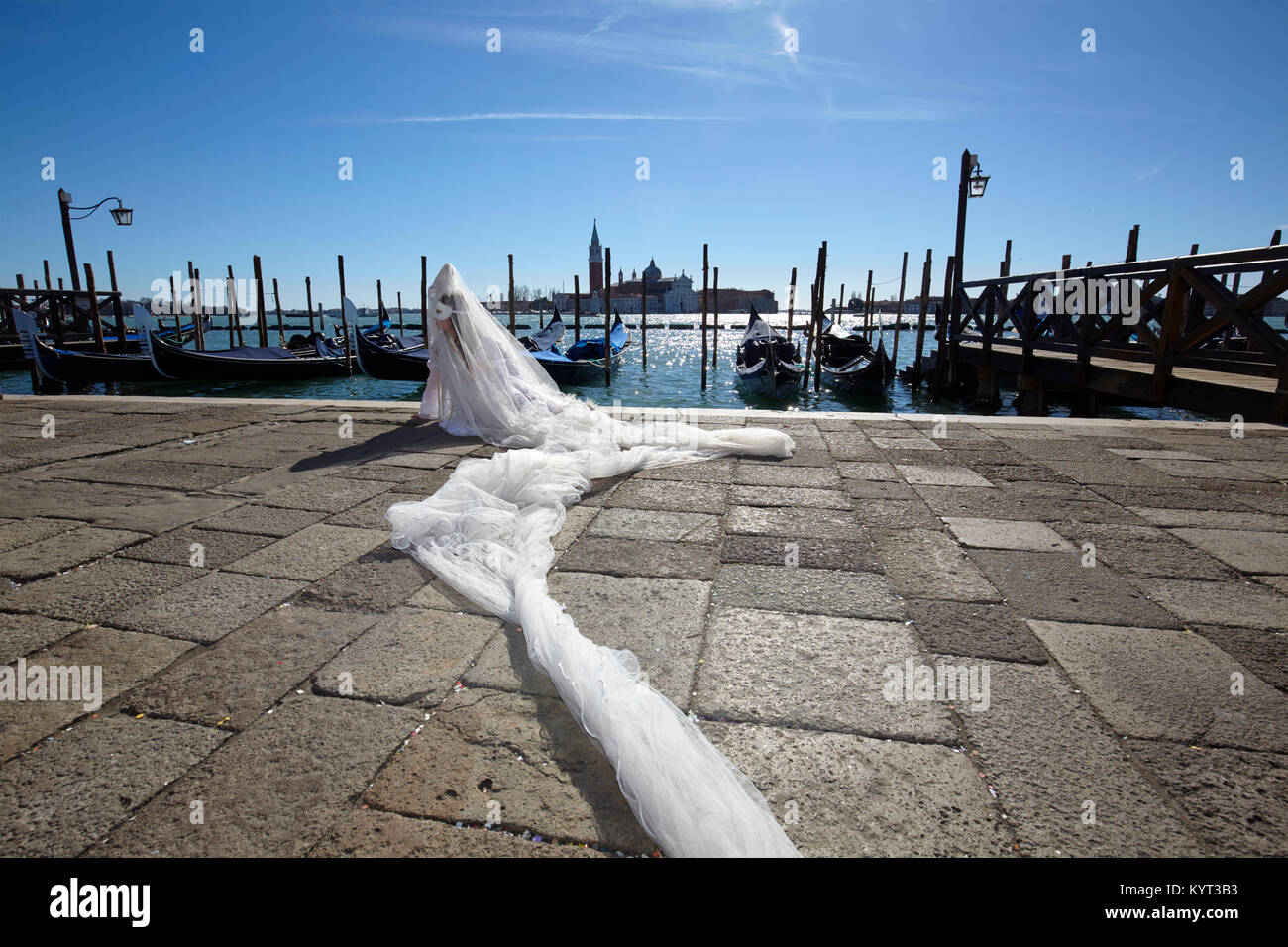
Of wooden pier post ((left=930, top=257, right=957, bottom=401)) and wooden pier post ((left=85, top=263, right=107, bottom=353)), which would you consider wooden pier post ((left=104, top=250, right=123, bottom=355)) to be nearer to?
wooden pier post ((left=85, top=263, right=107, bottom=353))

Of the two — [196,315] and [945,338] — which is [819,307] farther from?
[196,315]

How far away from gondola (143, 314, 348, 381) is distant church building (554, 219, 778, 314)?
85163mm

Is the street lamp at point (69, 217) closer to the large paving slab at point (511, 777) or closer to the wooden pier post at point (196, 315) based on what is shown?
the wooden pier post at point (196, 315)

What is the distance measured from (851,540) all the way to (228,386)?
18939mm

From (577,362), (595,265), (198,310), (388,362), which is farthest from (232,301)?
(595,265)

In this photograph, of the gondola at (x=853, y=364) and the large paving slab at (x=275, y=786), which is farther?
the gondola at (x=853, y=364)

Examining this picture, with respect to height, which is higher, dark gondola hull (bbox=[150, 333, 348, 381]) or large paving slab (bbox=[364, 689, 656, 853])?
dark gondola hull (bbox=[150, 333, 348, 381])

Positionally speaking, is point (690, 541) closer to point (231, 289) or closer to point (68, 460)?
point (68, 460)

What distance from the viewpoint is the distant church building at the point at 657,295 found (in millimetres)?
104125

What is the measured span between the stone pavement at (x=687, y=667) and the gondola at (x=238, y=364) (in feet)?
47.0

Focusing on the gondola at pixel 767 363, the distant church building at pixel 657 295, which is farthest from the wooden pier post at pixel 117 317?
the distant church building at pixel 657 295

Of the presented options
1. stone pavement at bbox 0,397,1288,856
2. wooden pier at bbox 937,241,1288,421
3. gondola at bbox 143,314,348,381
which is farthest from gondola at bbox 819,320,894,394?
gondola at bbox 143,314,348,381

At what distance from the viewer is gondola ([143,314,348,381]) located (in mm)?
15336

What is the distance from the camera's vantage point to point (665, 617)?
2.10 m
